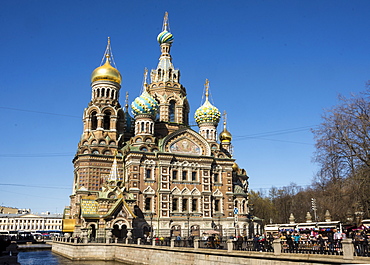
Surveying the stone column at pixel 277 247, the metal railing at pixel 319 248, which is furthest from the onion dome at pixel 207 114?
the stone column at pixel 277 247

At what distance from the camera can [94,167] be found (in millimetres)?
39500

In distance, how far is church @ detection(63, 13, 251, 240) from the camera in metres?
35.6

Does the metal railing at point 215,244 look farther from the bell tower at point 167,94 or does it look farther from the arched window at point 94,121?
the arched window at point 94,121

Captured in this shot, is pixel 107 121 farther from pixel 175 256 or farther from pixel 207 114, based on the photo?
pixel 175 256

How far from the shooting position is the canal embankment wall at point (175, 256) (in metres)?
15.0

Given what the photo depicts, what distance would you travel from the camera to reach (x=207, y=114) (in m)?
43.3

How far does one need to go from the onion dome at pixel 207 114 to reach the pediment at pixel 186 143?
3.27 metres

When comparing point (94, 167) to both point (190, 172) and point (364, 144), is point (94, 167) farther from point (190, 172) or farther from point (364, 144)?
point (364, 144)

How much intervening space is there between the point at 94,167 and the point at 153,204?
7.19 m

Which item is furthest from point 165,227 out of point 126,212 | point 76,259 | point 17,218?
point 17,218

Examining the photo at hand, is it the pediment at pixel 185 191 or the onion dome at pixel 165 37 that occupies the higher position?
the onion dome at pixel 165 37

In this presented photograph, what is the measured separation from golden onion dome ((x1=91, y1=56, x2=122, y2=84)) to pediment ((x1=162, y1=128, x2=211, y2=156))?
9.75 metres

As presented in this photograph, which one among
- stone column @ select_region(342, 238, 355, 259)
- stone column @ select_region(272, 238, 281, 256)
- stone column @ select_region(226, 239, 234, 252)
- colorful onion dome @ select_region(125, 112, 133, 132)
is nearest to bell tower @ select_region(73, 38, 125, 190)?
colorful onion dome @ select_region(125, 112, 133, 132)

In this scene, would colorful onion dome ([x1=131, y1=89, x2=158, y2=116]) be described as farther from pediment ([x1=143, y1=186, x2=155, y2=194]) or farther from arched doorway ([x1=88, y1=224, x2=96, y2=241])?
arched doorway ([x1=88, y1=224, x2=96, y2=241])
